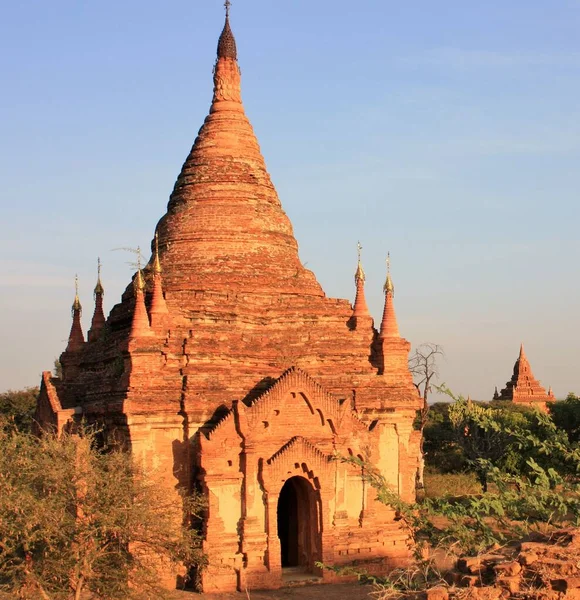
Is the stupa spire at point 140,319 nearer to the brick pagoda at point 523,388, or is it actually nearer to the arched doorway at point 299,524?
the arched doorway at point 299,524

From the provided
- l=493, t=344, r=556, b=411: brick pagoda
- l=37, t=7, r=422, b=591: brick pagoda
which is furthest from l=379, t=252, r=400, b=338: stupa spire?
l=493, t=344, r=556, b=411: brick pagoda

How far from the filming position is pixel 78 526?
49.9 feet

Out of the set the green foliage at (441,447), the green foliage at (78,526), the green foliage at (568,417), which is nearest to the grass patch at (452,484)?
the green foliage at (441,447)

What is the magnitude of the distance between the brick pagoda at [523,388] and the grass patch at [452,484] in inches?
915

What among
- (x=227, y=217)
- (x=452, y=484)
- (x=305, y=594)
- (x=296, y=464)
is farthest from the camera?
(x=452, y=484)

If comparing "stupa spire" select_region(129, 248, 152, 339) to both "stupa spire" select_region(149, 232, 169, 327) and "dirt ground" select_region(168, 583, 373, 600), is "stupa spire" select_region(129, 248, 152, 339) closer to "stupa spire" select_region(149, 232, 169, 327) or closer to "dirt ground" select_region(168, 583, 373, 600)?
"stupa spire" select_region(149, 232, 169, 327)

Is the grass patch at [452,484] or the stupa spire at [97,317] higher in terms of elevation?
the stupa spire at [97,317]

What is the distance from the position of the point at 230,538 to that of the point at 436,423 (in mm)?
28890

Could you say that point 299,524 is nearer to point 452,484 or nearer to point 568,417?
point 452,484

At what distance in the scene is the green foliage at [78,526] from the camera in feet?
48.9

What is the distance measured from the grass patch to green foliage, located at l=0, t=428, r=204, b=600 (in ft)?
53.2

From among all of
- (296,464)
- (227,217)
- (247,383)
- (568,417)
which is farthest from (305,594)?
(568,417)

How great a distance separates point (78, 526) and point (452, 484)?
2032 cm

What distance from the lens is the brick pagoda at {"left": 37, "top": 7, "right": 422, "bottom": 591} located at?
62.5ft
